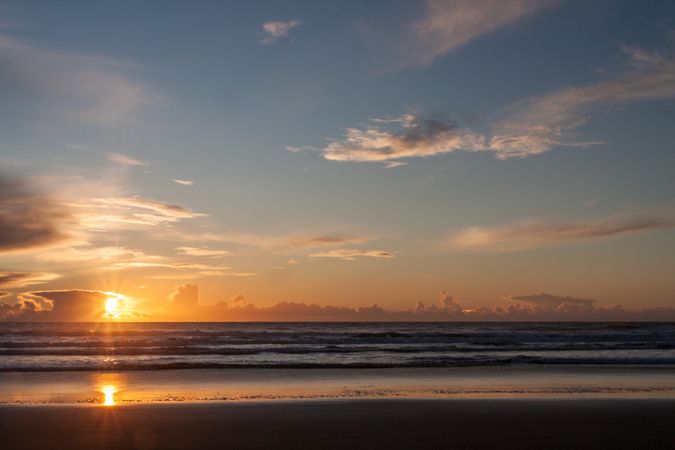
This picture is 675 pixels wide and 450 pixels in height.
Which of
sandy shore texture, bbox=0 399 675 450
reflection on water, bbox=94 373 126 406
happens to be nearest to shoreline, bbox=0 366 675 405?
reflection on water, bbox=94 373 126 406

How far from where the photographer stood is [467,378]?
71.8 ft

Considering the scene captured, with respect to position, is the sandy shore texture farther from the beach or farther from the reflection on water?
the reflection on water

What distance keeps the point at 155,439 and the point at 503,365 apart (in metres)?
20.4

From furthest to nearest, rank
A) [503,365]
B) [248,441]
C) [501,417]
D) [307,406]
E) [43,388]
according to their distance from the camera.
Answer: [503,365] < [43,388] < [307,406] < [501,417] < [248,441]

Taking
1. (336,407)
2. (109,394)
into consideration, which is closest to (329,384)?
(336,407)

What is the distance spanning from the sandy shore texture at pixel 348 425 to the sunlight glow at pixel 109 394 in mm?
851

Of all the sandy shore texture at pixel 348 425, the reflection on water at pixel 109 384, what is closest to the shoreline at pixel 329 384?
the reflection on water at pixel 109 384

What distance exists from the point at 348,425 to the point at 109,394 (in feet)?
28.2

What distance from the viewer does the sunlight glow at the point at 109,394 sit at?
1549cm

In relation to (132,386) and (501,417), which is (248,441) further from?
(132,386)

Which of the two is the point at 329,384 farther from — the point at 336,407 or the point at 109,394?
the point at 109,394

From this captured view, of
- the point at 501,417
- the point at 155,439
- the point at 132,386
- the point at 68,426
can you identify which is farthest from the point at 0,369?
the point at 501,417

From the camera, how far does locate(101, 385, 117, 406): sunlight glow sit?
610 inches

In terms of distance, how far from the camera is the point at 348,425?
12.3 meters
